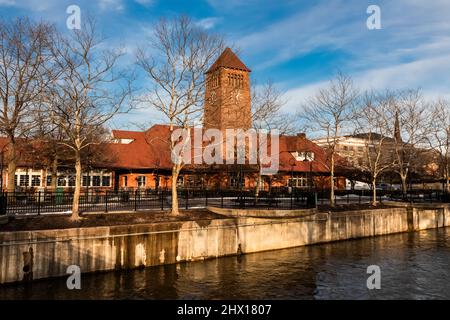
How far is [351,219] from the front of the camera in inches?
1040

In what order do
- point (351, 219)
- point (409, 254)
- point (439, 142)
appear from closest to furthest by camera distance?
point (409, 254) → point (351, 219) → point (439, 142)

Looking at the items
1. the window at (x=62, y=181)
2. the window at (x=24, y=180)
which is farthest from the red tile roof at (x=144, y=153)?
the window at (x=24, y=180)

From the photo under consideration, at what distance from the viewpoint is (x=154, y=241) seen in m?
17.5

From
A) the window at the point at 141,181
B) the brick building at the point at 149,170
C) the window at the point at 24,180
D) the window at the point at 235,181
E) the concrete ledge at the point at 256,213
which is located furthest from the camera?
the window at the point at 235,181

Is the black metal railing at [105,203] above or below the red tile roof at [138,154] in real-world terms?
below

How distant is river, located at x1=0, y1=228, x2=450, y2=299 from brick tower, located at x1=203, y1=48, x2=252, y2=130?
9.96 metres

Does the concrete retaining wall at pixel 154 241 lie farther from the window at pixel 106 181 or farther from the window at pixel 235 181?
the window at pixel 106 181

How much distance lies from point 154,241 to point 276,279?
5.90 metres

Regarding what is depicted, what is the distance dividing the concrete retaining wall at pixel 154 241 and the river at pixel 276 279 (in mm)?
497

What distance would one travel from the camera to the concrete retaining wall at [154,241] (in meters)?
14.4

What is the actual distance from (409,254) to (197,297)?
46.0 feet

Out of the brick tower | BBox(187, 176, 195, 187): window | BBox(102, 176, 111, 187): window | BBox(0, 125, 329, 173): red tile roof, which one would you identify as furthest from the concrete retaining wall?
BBox(102, 176, 111, 187): window
